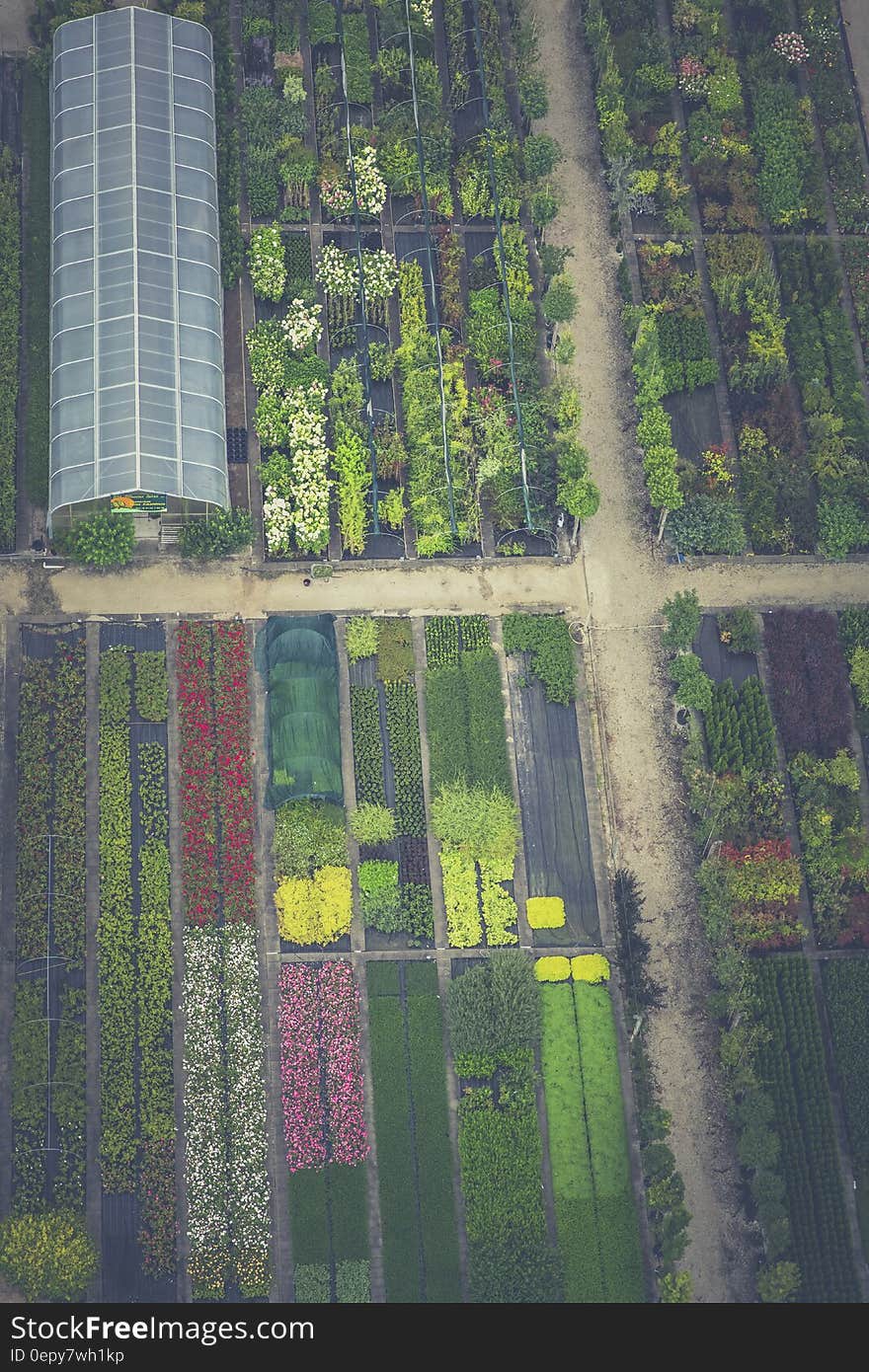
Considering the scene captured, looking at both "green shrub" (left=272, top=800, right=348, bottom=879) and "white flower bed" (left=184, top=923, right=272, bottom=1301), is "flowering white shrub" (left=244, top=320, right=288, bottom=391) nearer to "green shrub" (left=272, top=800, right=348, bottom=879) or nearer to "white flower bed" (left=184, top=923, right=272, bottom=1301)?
"green shrub" (left=272, top=800, right=348, bottom=879)

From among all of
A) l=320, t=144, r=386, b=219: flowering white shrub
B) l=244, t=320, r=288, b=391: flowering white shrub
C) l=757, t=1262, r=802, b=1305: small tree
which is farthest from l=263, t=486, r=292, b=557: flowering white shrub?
l=757, t=1262, r=802, b=1305: small tree

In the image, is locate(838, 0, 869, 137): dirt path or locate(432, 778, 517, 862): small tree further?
locate(838, 0, 869, 137): dirt path

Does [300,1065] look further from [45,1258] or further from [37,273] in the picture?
[37,273]

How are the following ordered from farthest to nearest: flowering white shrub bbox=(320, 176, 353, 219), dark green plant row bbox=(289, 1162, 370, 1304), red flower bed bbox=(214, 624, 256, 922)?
flowering white shrub bbox=(320, 176, 353, 219)
red flower bed bbox=(214, 624, 256, 922)
dark green plant row bbox=(289, 1162, 370, 1304)

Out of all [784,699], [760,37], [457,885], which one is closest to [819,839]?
[784,699]

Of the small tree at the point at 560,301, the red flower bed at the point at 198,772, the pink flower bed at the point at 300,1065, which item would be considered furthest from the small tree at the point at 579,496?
the pink flower bed at the point at 300,1065

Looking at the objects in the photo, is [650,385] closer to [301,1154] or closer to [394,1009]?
[394,1009]

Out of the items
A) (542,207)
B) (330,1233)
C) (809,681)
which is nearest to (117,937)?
(330,1233)

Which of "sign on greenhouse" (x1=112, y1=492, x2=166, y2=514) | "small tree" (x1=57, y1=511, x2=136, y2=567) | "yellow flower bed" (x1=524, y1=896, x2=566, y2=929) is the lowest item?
"yellow flower bed" (x1=524, y1=896, x2=566, y2=929)
